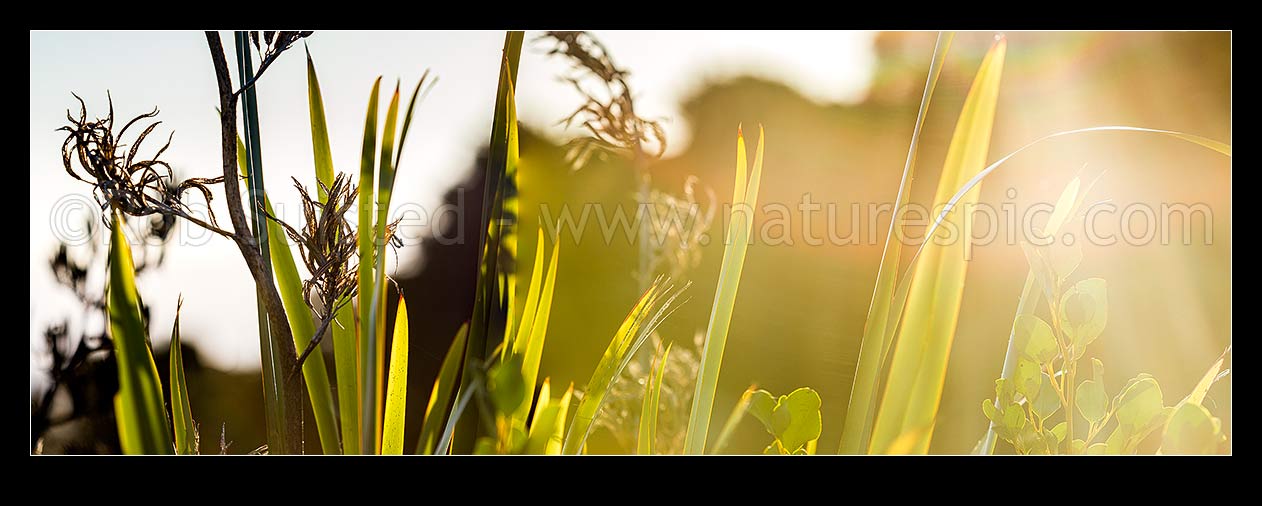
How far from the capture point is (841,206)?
1828mm

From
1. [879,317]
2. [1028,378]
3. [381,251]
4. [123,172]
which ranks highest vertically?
[123,172]

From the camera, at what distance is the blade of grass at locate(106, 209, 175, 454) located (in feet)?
5.82

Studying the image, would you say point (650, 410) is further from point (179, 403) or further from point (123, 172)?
point (123, 172)

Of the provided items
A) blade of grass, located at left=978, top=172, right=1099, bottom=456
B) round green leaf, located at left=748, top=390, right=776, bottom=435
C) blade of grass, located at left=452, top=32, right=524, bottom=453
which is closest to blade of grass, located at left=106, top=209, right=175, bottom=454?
blade of grass, located at left=452, top=32, right=524, bottom=453

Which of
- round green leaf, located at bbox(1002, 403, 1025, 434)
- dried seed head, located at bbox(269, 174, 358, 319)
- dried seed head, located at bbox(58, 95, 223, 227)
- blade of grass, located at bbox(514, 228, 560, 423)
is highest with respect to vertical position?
dried seed head, located at bbox(58, 95, 223, 227)

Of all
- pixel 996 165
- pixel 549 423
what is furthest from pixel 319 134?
pixel 996 165

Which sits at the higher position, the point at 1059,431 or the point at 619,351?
the point at 619,351

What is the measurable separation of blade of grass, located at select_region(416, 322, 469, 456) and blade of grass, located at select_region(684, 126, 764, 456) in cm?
50

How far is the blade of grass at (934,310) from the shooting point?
174cm

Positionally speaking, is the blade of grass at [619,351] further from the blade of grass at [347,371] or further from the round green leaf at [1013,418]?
the round green leaf at [1013,418]

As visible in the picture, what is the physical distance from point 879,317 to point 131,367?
156 cm

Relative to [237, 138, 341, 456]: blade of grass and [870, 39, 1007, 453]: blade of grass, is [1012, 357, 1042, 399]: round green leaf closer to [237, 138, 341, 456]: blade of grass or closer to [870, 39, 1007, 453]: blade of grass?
[870, 39, 1007, 453]: blade of grass
